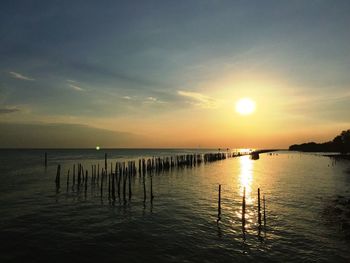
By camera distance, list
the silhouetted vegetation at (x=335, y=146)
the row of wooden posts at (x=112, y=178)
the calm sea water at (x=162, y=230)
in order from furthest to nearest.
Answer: the silhouetted vegetation at (x=335, y=146) < the row of wooden posts at (x=112, y=178) < the calm sea water at (x=162, y=230)

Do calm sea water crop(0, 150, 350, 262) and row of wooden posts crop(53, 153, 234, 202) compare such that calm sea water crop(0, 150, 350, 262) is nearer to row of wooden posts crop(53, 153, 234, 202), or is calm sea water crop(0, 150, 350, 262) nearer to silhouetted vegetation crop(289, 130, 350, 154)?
row of wooden posts crop(53, 153, 234, 202)

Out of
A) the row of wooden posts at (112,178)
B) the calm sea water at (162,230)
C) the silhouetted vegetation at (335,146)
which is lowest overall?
the calm sea water at (162,230)

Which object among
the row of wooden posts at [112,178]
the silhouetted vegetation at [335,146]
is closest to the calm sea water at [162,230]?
the row of wooden posts at [112,178]

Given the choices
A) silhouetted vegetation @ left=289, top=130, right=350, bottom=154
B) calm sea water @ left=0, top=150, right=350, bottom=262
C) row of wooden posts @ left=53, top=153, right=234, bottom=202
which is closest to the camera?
calm sea water @ left=0, top=150, right=350, bottom=262

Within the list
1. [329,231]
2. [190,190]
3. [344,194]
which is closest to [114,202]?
[190,190]

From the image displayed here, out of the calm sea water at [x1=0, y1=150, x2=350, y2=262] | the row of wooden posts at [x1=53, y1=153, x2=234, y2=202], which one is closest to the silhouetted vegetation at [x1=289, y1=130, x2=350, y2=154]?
the row of wooden posts at [x1=53, y1=153, x2=234, y2=202]

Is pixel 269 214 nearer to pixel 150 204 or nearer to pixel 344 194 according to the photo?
pixel 150 204

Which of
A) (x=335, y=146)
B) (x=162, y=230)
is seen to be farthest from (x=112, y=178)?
(x=335, y=146)

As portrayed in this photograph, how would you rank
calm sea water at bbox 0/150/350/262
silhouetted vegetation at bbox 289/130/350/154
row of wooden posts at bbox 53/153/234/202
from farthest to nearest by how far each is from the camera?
silhouetted vegetation at bbox 289/130/350/154 → row of wooden posts at bbox 53/153/234/202 → calm sea water at bbox 0/150/350/262

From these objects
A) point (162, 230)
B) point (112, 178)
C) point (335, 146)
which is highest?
point (335, 146)

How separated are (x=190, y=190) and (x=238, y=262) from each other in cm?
1994

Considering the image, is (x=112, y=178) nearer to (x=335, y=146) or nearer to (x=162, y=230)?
(x=162, y=230)

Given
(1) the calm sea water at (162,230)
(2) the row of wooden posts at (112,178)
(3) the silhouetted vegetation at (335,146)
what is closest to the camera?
(1) the calm sea water at (162,230)

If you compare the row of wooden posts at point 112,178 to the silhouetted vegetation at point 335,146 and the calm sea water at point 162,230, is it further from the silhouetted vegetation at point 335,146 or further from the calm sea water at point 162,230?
the silhouetted vegetation at point 335,146
